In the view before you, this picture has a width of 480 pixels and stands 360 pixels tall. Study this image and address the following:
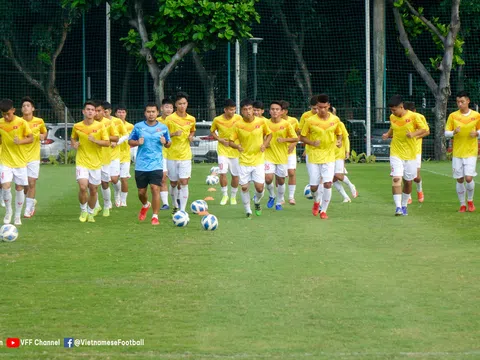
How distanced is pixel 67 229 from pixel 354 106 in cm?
2905

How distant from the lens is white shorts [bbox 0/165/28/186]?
16250mm

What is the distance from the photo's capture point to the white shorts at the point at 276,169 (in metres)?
19.4

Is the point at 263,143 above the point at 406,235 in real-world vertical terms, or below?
above

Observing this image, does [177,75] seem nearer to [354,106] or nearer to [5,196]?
[354,106]

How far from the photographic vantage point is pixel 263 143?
679 inches

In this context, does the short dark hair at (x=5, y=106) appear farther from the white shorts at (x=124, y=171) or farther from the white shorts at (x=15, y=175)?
the white shorts at (x=124, y=171)

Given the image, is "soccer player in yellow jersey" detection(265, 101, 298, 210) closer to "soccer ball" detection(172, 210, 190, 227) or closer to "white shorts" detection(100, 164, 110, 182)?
"white shorts" detection(100, 164, 110, 182)

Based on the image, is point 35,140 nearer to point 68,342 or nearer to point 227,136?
point 227,136

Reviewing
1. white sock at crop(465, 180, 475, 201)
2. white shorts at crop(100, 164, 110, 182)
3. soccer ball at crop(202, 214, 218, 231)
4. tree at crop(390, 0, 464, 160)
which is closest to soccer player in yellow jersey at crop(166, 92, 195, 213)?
white shorts at crop(100, 164, 110, 182)

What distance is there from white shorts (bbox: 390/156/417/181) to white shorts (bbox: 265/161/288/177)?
2.61 metres

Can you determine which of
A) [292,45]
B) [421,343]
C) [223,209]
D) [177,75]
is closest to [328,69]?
[292,45]

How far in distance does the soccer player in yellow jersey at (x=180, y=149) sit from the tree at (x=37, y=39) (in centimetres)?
2628

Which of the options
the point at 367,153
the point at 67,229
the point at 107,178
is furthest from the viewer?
the point at 367,153

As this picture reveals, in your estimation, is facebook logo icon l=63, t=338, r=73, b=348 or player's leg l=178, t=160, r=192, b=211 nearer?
facebook logo icon l=63, t=338, r=73, b=348
